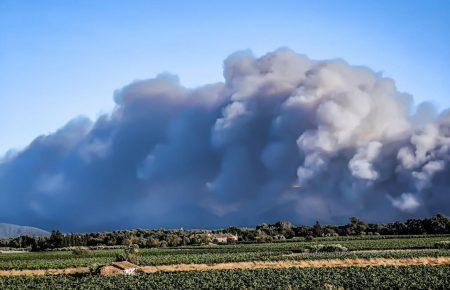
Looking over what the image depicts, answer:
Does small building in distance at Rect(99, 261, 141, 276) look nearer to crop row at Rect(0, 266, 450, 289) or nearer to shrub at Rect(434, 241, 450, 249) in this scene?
crop row at Rect(0, 266, 450, 289)

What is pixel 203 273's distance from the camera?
207 feet

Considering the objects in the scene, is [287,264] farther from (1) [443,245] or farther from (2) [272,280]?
(1) [443,245]

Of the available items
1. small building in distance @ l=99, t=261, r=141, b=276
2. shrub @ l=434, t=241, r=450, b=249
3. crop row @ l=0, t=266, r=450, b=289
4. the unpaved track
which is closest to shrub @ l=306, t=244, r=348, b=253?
→ shrub @ l=434, t=241, r=450, b=249

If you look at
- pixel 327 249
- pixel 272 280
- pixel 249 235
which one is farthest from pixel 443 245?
pixel 249 235

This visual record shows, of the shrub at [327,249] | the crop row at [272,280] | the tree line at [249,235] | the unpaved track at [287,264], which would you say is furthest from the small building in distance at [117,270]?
the tree line at [249,235]

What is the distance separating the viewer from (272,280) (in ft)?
182

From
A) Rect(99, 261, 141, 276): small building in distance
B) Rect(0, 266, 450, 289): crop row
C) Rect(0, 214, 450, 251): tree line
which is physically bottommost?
Rect(0, 266, 450, 289): crop row

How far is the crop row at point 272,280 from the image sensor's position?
5175cm

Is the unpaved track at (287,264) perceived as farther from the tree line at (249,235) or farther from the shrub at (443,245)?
the tree line at (249,235)

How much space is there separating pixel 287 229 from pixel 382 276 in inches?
5487

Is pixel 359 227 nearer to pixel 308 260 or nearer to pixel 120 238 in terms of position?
pixel 120 238

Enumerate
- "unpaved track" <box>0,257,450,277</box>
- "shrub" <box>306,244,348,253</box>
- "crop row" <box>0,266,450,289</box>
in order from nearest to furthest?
"crop row" <box>0,266,450,289</box> < "unpaved track" <box>0,257,450,277</box> < "shrub" <box>306,244,348,253</box>

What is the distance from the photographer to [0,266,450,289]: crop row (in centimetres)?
5175

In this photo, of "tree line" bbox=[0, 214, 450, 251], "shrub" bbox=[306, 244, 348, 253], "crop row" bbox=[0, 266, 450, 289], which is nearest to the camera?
"crop row" bbox=[0, 266, 450, 289]
